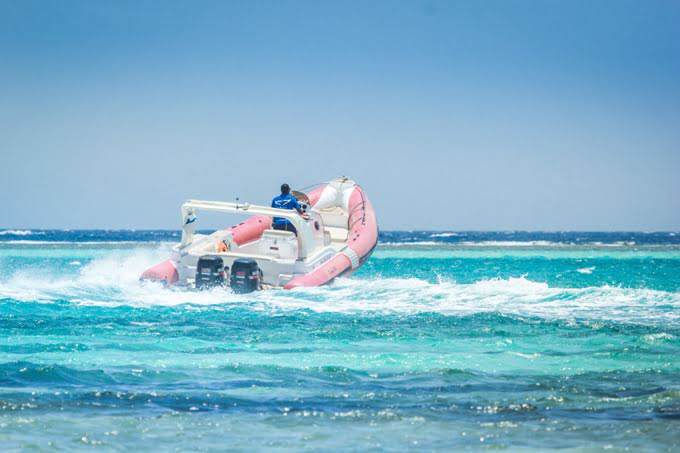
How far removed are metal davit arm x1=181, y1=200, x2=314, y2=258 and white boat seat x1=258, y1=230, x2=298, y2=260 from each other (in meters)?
0.39

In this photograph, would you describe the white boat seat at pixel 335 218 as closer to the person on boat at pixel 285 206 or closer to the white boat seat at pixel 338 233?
the white boat seat at pixel 338 233

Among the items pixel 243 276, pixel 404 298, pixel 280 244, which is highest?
pixel 280 244

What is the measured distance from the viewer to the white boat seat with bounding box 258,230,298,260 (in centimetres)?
1308

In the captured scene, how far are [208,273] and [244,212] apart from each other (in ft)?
3.47

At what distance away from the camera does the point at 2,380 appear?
612 centimetres

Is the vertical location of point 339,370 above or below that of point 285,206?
below

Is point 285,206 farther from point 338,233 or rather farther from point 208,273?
point 338,233

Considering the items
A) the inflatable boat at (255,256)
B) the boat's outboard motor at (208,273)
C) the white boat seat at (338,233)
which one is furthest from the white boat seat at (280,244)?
the white boat seat at (338,233)

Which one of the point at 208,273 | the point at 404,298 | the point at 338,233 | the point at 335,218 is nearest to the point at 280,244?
the point at 208,273

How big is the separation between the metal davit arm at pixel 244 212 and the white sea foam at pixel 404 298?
0.77m

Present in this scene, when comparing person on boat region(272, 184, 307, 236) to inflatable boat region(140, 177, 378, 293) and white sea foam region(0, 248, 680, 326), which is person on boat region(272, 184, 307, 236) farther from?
white sea foam region(0, 248, 680, 326)

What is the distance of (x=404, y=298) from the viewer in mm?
11633

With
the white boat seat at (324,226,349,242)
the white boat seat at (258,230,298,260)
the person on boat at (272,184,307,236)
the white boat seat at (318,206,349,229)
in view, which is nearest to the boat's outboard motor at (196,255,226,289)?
the white boat seat at (258,230,298,260)

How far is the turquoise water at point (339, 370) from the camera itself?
4.86m
